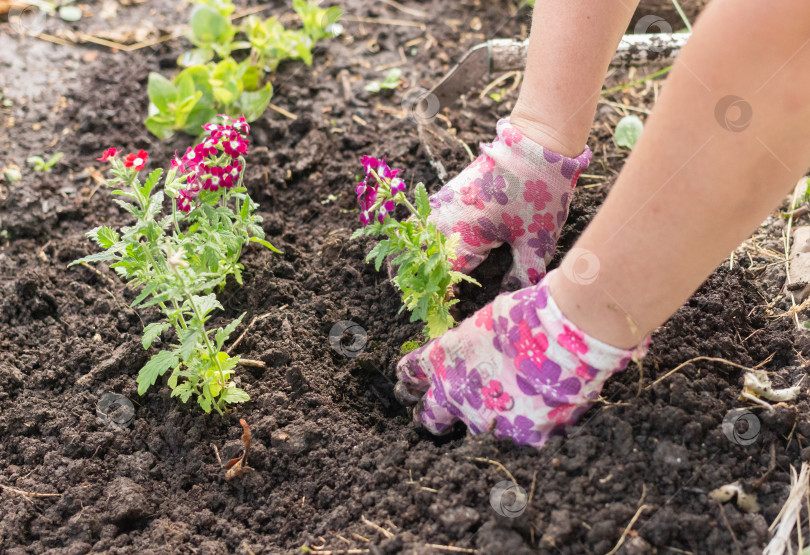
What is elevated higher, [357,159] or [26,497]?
[357,159]

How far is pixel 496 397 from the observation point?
1.66m

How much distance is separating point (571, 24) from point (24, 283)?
190cm

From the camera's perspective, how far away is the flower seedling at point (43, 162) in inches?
115

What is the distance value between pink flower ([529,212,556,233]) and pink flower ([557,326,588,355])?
0.63m

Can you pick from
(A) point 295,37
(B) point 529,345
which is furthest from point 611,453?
(A) point 295,37

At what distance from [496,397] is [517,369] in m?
0.10

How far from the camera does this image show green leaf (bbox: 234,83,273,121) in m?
2.97

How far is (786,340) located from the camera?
→ 1.91 metres

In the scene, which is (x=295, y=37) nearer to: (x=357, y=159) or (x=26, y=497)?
(x=357, y=159)

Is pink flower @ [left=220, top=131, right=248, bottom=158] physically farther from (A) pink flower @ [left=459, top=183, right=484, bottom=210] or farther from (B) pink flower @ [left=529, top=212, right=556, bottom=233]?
(B) pink flower @ [left=529, top=212, right=556, bottom=233]

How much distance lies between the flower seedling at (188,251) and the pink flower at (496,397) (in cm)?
61

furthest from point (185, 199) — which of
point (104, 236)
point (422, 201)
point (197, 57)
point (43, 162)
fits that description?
point (197, 57)

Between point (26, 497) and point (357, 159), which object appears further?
point (357, 159)

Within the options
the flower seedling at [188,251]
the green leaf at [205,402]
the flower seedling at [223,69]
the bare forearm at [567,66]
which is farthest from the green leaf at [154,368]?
the flower seedling at [223,69]
